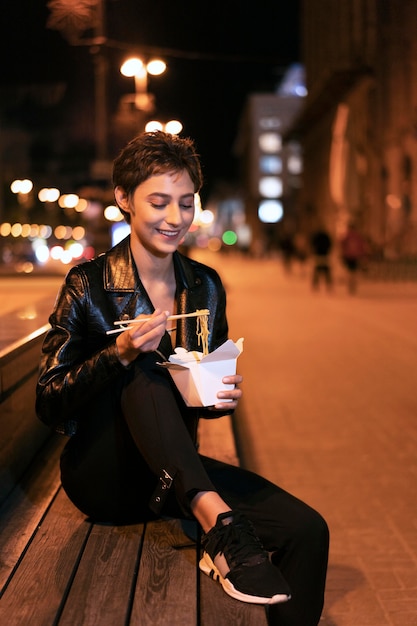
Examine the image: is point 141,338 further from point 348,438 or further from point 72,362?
point 348,438

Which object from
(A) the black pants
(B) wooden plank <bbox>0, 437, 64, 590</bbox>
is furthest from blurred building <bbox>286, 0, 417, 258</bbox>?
(A) the black pants

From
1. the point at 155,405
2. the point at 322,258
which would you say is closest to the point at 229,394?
the point at 155,405

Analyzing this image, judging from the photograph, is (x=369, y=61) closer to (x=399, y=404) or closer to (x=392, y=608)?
(x=399, y=404)

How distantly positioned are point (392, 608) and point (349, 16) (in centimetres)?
4777

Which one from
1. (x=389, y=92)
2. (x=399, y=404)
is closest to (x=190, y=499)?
(x=399, y=404)

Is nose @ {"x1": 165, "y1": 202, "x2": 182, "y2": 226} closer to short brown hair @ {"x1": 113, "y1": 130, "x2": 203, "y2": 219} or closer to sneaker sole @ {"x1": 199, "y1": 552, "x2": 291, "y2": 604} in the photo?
short brown hair @ {"x1": 113, "y1": 130, "x2": 203, "y2": 219}

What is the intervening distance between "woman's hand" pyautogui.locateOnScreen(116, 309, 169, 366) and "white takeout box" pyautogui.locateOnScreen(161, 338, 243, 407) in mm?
81

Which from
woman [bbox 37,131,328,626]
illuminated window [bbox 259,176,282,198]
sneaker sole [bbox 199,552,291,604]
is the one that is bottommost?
sneaker sole [bbox 199,552,291,604]

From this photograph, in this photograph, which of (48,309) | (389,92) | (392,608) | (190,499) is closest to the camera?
(190,499)

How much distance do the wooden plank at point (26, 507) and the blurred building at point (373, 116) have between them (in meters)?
28.8

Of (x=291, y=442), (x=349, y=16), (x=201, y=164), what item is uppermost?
(x=349, y=16)

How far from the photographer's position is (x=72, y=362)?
11.1 feet

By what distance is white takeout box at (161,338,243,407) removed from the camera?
317 cm

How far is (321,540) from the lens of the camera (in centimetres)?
328
